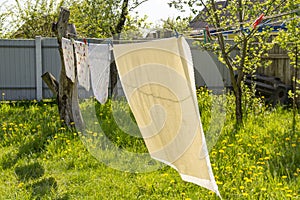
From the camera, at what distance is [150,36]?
4004mm

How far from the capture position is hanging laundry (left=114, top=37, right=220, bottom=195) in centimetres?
298

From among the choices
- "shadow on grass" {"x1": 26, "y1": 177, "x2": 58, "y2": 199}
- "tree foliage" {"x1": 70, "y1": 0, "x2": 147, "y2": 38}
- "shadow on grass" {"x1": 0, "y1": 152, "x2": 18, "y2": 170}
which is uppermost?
"tree foliage" {"x1": 70, "y1": 0, "x2": 147, "y2": 38}

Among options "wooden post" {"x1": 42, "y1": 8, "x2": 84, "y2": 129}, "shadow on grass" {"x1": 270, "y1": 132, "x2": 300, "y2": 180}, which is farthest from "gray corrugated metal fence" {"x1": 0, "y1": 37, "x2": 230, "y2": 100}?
"shadow on grass" {"x1": 270, "y1": 132, "x2": 300, "y2": 180}

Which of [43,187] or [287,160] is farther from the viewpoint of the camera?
[287,160]

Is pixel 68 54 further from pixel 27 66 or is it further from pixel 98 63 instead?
Answer: pixel 27 66


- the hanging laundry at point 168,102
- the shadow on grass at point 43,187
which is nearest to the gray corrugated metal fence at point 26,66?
the shadow on grass at point 43,187

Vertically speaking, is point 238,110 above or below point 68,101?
below

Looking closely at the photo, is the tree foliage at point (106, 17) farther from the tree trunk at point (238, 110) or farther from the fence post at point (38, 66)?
the tree trunk at point (238, 110)

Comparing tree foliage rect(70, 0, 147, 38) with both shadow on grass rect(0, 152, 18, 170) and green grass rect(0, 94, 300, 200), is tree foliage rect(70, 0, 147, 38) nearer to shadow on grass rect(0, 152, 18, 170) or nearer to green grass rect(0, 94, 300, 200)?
green grass rect(0, 94, 300, 200)

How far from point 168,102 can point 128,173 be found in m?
1.50

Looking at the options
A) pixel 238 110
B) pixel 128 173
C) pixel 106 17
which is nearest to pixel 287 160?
pixel 128 173

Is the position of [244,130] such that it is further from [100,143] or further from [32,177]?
[32,177]

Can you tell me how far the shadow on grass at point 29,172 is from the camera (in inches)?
175

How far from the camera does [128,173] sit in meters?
4.46
